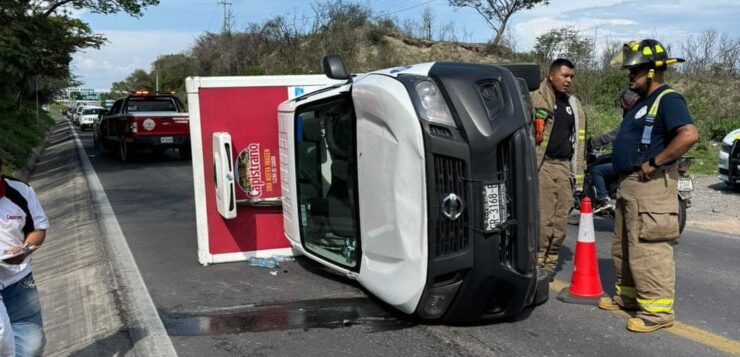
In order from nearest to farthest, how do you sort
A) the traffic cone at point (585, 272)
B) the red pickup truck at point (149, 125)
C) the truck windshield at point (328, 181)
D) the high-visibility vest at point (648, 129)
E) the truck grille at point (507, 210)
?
the truck grille at point (507, 210) < the high-visibility vest at point (648, 129) < the truck windshield at point (328, 181) < the traffic cone at point (585, 272) < the red pickup truck at point (149, 125)

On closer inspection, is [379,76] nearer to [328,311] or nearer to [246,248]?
[328,311]

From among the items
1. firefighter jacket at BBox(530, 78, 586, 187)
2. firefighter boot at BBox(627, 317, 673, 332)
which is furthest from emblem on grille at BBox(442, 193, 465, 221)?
firefighter jacket at BBox(530, 78, 586, 187)

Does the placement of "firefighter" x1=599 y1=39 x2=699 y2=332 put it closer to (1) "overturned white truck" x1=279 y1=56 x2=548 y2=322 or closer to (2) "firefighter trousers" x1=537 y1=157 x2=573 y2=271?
(1) "overturned white truck" x1=279 y1=56 x2=548 y2=322

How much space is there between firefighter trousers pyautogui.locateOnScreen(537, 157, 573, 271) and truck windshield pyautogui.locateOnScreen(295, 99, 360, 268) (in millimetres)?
1637

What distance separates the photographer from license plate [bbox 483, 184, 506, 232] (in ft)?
12.5

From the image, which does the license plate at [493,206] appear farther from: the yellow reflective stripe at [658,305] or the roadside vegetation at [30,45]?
the roadside vegetation at [30,45]

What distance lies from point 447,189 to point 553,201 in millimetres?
1811

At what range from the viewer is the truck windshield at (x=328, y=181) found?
15.5 ft

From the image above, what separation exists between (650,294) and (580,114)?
181 cm

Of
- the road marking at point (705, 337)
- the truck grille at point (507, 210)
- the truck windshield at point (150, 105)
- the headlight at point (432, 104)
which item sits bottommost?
the road marking at point (705, 337)

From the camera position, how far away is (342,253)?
5004mm

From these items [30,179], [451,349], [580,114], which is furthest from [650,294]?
[30,179]

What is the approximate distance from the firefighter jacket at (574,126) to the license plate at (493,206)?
145 centimetres

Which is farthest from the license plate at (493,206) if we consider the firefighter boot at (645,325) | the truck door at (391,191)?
the firefighter boot at (645,325)
